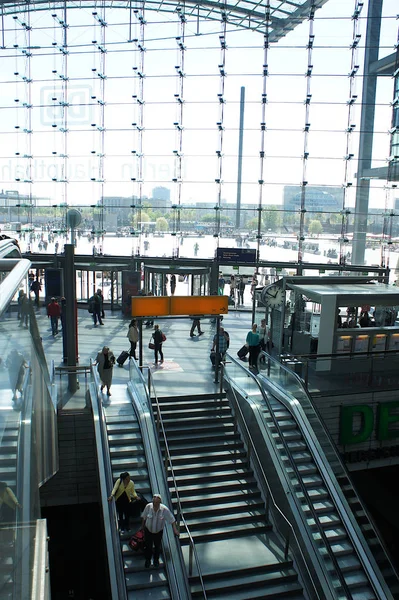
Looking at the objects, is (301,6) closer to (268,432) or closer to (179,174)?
(179,174)

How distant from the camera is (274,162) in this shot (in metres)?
19.6

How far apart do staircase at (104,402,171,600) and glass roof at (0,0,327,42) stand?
50.3 feet

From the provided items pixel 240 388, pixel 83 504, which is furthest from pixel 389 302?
pixel 83 504

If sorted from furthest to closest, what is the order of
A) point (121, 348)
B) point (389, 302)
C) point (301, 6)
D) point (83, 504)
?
point (301, 6) → point (121, 348) → point (389, 302) → point (83, 504)

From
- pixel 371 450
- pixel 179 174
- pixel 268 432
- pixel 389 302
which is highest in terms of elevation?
pixel 179 174

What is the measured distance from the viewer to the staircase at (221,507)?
293 inches

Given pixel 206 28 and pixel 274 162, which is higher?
pixel 206 28

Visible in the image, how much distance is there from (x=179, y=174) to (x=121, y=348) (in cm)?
790

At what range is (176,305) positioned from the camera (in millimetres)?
11555

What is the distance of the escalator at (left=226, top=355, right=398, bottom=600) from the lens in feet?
24.5

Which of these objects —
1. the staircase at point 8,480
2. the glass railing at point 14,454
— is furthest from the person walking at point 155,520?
the staircase at point 8,480

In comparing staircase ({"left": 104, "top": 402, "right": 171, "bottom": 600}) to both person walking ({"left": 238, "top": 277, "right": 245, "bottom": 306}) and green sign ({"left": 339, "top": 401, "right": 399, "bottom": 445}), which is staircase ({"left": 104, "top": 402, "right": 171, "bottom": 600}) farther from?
person walking ({"left": 238, "top": 277, "right": 245, "bottom": 306})

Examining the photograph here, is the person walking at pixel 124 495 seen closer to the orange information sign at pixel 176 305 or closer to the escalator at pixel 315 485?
the escalator at pixel 315 485

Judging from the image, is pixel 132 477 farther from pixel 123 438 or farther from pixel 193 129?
pixel 193 129
